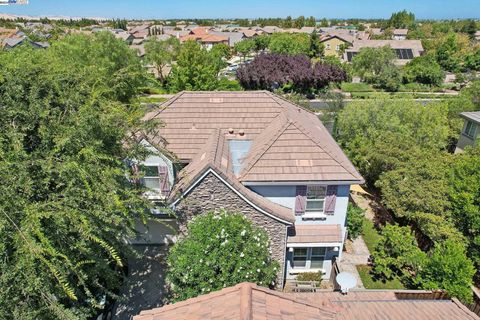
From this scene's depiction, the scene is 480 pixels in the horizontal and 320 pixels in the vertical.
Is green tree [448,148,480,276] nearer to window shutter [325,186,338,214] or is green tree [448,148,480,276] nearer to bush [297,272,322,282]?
window shutter [325,186,338,214]

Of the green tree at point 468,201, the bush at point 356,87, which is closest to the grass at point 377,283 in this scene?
the green tree at point 468,201

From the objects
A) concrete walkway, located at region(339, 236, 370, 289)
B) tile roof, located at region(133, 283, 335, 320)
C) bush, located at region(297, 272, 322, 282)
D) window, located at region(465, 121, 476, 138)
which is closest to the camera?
tile roof, located at region(133, 283, 335, 320)

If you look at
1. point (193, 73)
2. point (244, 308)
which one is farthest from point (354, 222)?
point (193, 73)

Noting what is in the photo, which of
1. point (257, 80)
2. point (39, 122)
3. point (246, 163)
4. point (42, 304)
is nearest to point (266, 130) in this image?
point (246, 163)

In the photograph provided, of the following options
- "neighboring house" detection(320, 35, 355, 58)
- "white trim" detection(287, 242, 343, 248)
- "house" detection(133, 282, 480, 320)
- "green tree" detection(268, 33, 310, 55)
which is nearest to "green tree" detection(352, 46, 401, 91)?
"green tree" detection(268, 33, 310, 55)

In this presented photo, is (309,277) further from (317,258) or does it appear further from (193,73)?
(193,73)

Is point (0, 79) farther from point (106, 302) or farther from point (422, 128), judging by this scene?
point (422, 128)

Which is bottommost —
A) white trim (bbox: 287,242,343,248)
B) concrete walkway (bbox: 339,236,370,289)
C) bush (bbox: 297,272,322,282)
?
concrete walkway (bbox: 339,236,370,289)

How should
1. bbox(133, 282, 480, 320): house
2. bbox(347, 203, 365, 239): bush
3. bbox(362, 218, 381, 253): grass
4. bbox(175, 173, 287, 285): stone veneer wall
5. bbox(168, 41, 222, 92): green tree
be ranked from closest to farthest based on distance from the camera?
1. bbox(133, 282, 480, 320): house
2. bbox(175, 173, 287, 285): stone veneer wall
3. bbox(347, 203, 365, 239): bush
4. bbox(362, 218, 381, 253): grass
5. bbox(168, 41, 222, 92): green tree
